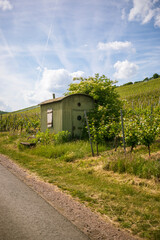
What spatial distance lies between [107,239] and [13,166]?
5.86 metres

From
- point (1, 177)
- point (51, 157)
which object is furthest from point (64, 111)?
point (1, 177)

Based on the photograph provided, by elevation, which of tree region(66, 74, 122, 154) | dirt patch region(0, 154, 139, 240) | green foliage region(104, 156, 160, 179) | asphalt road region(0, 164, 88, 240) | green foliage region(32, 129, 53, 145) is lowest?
dirt patch region(0, 154, 139, 240)

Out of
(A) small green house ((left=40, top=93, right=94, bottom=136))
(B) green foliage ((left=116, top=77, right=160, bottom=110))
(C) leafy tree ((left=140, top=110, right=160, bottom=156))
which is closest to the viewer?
(C) leafy tree ((left=140, top=110, right=160, bottom=156))

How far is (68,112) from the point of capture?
1335 centimetres

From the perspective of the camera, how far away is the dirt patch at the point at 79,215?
3055 millimetres

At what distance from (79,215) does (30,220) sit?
94 centimetres

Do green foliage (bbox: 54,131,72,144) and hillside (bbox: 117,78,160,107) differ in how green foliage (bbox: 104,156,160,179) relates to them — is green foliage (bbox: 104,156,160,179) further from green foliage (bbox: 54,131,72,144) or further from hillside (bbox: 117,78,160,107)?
hillside (bbox: 117,78,160,107)

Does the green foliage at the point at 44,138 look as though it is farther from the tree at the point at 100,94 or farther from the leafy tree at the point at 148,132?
the leafy tree at the point at 148,132

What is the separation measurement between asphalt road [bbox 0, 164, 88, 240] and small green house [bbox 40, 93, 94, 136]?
848 cm

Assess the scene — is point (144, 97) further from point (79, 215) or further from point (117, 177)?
point (79, 215)

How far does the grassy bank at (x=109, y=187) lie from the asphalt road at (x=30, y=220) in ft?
2.85

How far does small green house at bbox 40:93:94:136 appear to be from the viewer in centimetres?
1317

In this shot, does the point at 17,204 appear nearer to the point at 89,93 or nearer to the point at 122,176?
the point at 122,176

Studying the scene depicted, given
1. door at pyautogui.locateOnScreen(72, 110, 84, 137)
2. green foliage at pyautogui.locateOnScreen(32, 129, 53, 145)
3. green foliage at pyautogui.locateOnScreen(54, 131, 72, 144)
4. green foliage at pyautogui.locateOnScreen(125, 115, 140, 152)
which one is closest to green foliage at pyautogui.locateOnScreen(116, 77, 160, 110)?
door at pyautogui.locateOnScreen(72, 110, 84, 137)
